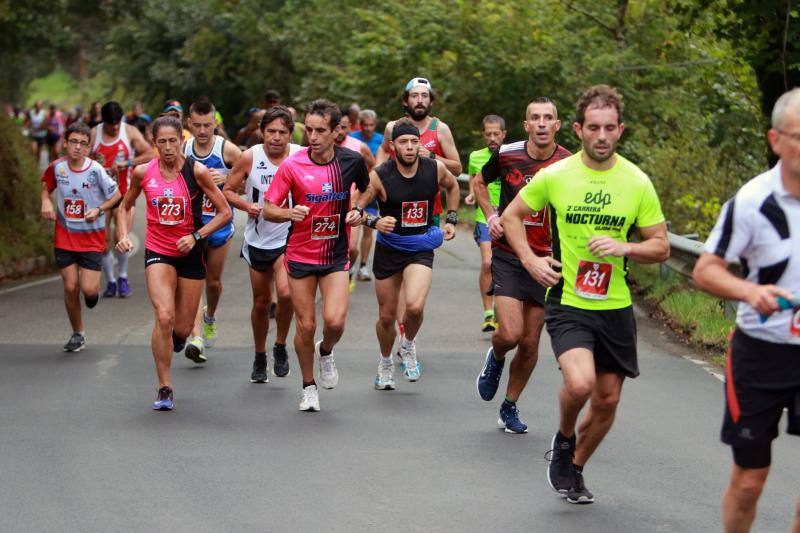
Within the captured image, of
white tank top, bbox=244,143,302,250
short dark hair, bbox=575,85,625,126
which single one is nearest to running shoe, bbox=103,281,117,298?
white tank top, bbox=244,143,302,250

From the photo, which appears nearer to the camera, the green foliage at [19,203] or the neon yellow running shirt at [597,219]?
the neon yellow running shirt at [597,219]

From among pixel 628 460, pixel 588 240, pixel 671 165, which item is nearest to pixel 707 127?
pixel 671 165

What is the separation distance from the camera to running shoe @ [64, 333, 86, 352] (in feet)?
39.3

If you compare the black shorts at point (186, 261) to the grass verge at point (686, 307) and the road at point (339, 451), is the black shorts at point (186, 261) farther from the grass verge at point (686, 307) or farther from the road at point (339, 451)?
the grass verge at point (686, 307)

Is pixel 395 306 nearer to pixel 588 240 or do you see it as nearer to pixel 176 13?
pixel 588 240

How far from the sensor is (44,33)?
29.0 metres

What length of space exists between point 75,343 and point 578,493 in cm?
620

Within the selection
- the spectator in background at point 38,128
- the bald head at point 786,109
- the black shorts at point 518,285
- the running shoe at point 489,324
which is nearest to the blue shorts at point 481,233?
the running shoe at point 489,324

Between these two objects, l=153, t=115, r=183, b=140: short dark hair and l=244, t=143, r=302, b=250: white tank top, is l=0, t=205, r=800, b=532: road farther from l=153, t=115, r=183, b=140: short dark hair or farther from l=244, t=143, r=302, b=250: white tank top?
l=153, t=115, r=183, b=140: short dark hair

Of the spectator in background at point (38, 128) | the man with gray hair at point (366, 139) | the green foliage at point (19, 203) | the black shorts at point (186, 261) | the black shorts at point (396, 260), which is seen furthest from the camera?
the spectator in background at point (38, 128)

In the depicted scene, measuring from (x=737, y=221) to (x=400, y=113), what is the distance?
25.7m

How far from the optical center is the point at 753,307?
5.15 meters

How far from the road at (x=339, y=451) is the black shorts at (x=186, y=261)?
0.91 meters

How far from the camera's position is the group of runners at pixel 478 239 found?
5.36m
